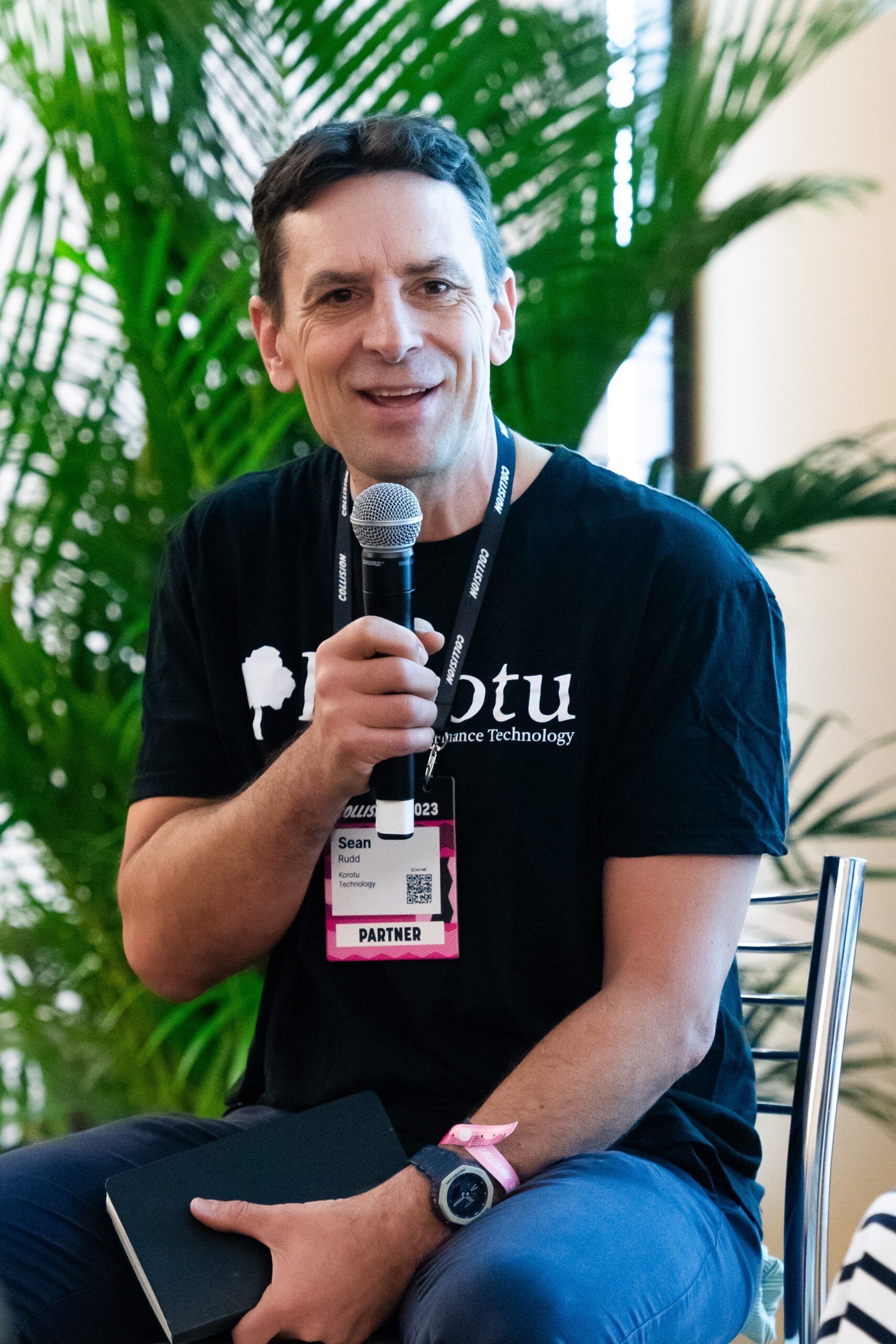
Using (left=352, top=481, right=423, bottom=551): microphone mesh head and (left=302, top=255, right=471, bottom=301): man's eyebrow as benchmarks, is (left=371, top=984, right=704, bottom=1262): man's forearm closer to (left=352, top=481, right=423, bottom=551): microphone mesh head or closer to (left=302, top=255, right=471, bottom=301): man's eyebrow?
(left=352, top=481, right=423, bottom=551): microphone mesh head

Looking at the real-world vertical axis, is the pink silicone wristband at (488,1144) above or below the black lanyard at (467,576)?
below

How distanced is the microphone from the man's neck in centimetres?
31

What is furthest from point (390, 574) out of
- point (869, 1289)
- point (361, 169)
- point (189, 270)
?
point (189, 270)

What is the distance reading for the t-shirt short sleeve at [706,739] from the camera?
1298 mm

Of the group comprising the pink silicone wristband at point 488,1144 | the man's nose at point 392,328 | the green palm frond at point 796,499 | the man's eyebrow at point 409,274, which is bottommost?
the pink silicone wristband at point 488,1144

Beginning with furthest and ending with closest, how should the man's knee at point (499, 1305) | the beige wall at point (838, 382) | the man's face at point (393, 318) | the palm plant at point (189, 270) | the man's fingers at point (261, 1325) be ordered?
the beige wall at point (838, 382) < the palm plant at point (189, 270) < the man's face at point (393, 318) < the man's fingers at point (261, 1325) < the man's knee at point (499, 1305)

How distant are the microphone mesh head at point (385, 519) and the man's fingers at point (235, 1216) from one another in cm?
58

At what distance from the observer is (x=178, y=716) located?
1.55m

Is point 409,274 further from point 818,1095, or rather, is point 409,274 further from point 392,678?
point 818,1095

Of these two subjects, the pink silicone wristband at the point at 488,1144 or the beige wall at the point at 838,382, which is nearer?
the pink silicone wristband at the point at 488,1144

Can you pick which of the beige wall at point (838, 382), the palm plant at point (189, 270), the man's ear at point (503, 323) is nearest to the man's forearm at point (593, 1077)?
the man's ear at point (503, 323)

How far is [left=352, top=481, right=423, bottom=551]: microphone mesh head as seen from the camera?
115 centimetres

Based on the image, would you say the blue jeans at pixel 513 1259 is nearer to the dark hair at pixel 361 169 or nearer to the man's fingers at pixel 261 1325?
the man's fingers at pixel 261 1325

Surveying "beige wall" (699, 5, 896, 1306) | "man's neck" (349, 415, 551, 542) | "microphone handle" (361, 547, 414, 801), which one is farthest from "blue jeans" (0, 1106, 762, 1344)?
"beige wall" (699, 5, 896, 1306)
